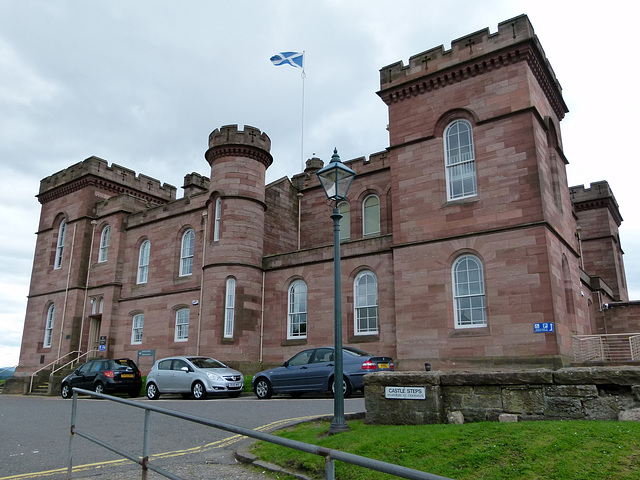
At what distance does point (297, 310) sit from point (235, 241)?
449 centimetres

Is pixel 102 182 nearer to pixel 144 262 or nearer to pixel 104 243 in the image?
pixel 104 243

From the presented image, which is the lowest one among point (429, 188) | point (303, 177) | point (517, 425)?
point (517, 425)

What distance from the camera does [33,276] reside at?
36250 mm

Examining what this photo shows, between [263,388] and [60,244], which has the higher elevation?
[60,244]

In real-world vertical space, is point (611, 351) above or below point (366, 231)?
below

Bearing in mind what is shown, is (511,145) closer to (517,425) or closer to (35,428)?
(517,425)

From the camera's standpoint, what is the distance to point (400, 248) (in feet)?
66.6

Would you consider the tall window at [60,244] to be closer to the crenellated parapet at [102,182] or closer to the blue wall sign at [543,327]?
the crenellated parapet at [102,182]

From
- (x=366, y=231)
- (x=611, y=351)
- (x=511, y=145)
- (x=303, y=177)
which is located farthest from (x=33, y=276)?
(x=611, y=351)

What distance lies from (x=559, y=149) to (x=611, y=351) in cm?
840

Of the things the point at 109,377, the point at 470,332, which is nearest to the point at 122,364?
the point at 109,377

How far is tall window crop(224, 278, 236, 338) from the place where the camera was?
23938 mm

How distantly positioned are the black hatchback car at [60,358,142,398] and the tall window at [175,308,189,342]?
17.5 feet

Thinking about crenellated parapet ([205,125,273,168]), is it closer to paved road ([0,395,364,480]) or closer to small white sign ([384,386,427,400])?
paved road ([0,395,364,480])
